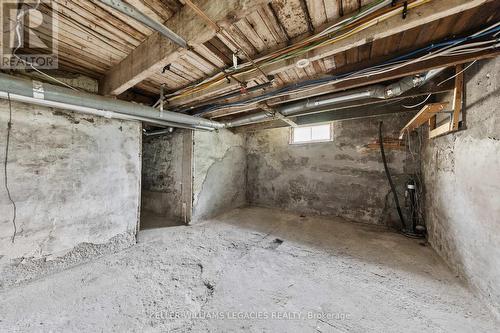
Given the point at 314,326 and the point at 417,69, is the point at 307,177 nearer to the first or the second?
the point at 417,69

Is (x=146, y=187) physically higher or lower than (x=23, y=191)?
lower

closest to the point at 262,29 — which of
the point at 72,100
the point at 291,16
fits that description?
the point at 291,16

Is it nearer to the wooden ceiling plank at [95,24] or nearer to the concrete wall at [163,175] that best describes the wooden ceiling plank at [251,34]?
the wooden ceiling plank at [95,24]

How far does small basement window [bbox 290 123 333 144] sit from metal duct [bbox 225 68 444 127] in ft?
5.23

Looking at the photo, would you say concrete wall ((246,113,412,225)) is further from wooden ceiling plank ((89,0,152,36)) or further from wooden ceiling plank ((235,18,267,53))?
wooden ceiling plank ((89,0,152,36))

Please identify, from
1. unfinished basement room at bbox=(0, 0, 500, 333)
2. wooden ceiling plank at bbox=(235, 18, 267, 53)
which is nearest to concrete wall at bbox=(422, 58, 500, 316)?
unfinished basement room at bbox=(0, 0, 500, 333)

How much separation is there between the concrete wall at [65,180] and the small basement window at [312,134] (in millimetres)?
3303

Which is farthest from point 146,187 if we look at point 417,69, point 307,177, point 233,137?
point 417,69

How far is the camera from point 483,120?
57.5 inches

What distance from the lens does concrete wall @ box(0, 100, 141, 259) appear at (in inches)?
65.2

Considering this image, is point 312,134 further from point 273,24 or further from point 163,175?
point 163,175

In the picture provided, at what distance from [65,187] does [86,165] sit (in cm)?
30

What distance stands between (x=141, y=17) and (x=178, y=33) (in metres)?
0.23

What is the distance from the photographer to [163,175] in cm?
377
